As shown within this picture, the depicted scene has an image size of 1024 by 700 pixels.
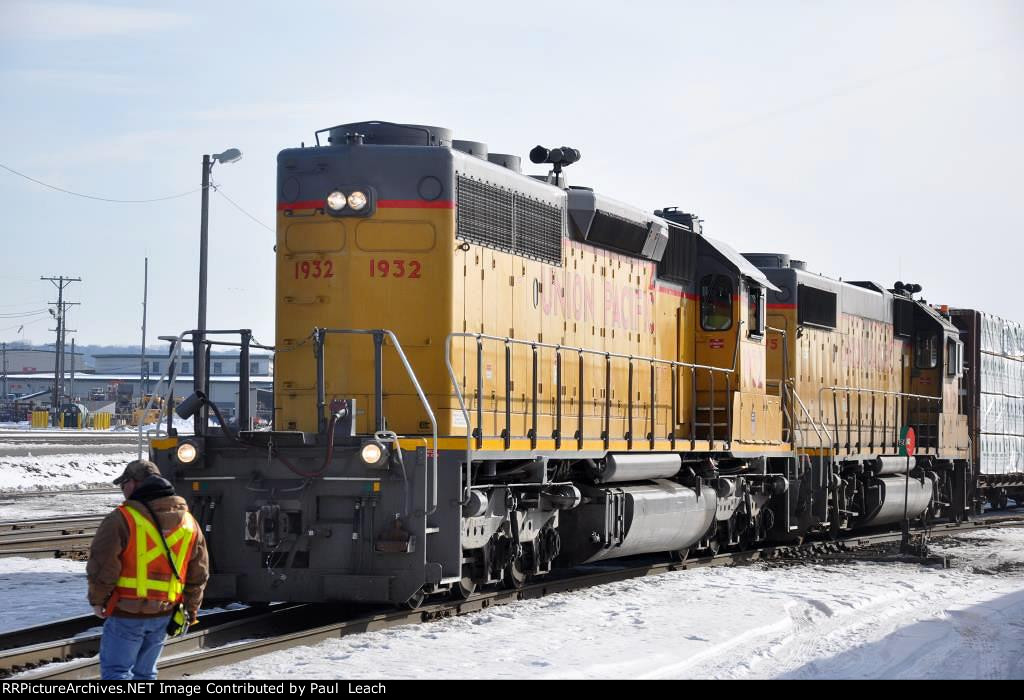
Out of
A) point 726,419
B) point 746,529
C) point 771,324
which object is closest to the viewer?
point 726,419

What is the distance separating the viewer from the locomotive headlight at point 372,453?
9.80 metres

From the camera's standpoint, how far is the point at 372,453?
9.82 meters

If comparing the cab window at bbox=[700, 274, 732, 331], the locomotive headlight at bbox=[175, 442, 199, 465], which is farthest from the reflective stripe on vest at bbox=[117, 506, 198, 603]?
the cab window at bbox=[700, 274, 732, 331]

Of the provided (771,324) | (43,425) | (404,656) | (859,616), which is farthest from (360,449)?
(43,425)

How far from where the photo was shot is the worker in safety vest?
19.9ft

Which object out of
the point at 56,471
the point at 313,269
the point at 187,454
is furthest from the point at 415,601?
the point at 56,471

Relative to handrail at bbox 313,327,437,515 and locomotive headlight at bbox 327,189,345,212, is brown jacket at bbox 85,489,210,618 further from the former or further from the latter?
locomotive headlight at bbox 327,189,345,212

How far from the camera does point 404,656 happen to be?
27.8 ft

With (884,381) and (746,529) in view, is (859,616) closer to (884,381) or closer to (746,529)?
(746,529)

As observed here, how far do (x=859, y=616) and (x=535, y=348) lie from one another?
150 inches

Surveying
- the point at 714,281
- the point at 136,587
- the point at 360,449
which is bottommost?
the point at 136,587

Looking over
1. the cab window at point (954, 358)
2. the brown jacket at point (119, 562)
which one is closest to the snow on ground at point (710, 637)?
the brown jacket at point (119, 562)

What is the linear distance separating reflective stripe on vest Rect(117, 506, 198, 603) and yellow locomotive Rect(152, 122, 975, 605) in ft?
12.0

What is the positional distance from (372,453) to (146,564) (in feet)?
12.3
